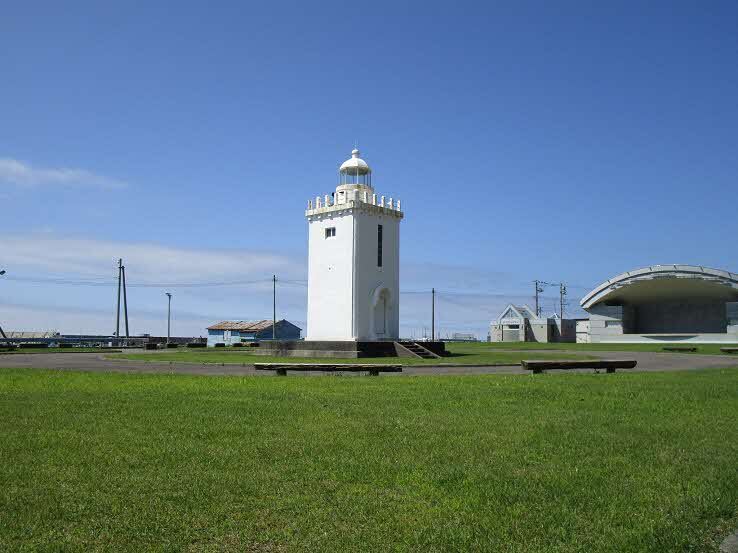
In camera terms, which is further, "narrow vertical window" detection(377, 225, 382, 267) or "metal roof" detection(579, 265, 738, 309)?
"metal roof" detection(579, 265, 738, 309)

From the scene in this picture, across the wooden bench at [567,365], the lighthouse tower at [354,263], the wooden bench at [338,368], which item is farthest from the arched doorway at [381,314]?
the wooden bench at [338,368]

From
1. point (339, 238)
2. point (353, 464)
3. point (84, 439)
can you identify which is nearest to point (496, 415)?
point (353, 464)

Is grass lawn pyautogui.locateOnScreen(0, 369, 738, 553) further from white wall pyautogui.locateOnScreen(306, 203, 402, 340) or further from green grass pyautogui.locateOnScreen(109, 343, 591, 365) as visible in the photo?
white wall pyautogui.locateOnScreen(306, 203, 402, 340)

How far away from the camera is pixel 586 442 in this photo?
884 centimetres

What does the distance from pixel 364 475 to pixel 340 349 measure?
1089 inches

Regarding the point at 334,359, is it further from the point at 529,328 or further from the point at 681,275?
the point at 529,328

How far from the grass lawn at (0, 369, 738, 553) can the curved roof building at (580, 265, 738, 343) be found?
58.5 meters

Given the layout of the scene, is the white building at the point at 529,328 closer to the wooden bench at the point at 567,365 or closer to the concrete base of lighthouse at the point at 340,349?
the concrete base of lighthouse at the point at 340,349

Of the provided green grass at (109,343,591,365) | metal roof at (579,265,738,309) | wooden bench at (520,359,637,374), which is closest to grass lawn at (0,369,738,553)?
wooden bench at (520,359,637,374)

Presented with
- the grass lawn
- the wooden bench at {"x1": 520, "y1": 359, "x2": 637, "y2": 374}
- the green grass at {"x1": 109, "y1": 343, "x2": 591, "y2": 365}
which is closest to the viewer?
the grass lawn

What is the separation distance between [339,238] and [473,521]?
3243 centimetres

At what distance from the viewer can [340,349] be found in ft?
113

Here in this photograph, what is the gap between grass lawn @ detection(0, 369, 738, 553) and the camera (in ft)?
17.3

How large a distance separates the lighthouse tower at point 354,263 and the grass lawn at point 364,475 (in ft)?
80.6
